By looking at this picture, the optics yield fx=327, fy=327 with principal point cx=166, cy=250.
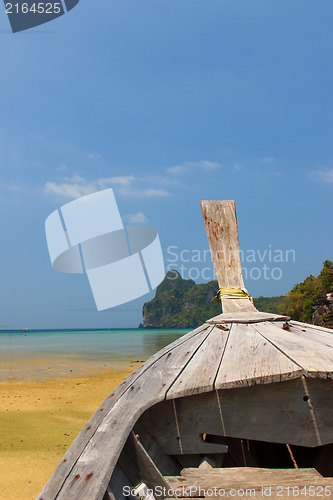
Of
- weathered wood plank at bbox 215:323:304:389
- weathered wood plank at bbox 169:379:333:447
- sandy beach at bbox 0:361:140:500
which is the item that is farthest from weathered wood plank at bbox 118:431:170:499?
sandy beach at bbox 0:361:140:500

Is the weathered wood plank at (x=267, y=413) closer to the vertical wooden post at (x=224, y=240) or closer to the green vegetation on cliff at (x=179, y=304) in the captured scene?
the vertical wooden post at (x=224, y=240)

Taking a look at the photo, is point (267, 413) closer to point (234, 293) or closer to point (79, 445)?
point (79, 445)

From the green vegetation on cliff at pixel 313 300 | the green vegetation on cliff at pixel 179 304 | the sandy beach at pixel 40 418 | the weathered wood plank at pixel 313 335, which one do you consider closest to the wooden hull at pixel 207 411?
the weathered wood plank at pixel 313 335

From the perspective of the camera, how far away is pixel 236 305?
10.1 ft

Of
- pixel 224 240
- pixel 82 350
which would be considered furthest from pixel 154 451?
pixel 82 350

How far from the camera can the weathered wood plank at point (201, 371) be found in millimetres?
1540

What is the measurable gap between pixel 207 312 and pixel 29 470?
90.2m

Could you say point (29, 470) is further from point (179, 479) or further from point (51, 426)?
point (179, 479)

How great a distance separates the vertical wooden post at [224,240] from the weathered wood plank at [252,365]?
130cm

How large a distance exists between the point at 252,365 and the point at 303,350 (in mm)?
359

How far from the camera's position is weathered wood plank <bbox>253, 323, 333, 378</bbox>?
1.52 meters

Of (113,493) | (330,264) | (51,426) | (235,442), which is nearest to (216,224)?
(235,442)

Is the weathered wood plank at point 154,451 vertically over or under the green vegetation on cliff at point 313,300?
over

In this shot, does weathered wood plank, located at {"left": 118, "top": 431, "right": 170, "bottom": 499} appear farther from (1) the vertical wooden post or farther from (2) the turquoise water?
(2) the turquoise water
